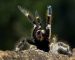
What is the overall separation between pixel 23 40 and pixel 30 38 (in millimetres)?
166

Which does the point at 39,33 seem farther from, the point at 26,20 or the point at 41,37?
the point at 26,20

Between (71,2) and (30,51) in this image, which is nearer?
(30,51)

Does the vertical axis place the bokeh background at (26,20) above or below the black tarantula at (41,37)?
above

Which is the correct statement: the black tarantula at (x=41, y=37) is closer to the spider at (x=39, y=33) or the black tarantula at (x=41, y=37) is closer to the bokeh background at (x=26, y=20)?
the spider at (x=39, y=33)

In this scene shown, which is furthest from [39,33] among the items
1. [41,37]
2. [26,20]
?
[26,20]

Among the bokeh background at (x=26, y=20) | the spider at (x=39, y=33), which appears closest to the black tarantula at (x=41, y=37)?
the spider at (x=39, y=33)

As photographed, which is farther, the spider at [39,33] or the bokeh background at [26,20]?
the bokeh background at [26,20]

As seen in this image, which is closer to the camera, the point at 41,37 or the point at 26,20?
the point at 41,37

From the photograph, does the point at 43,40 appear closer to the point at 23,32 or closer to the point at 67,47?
the point at 67,47

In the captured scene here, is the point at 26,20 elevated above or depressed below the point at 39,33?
above

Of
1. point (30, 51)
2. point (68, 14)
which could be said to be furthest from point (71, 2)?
point (30, 51)

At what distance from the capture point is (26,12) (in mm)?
6070

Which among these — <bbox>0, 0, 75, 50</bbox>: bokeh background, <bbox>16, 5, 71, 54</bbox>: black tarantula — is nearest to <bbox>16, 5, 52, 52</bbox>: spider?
<bbox>16, 5, 71, 54</bbox>: black tarantula

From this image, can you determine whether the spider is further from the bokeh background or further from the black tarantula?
the bokeh background
